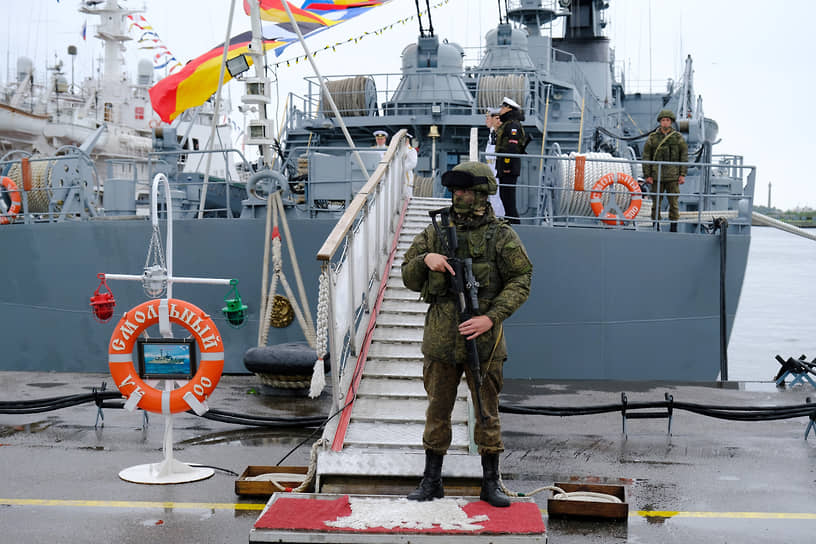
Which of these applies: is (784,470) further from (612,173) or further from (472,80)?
(472,80)

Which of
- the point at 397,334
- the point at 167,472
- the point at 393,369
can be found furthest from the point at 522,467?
the point at 167,472

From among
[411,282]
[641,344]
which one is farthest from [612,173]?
[411,282]

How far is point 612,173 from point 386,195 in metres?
4.36

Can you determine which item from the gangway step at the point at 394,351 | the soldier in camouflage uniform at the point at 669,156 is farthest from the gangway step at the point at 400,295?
the soldier in camouflage uniform at the point at 669,156

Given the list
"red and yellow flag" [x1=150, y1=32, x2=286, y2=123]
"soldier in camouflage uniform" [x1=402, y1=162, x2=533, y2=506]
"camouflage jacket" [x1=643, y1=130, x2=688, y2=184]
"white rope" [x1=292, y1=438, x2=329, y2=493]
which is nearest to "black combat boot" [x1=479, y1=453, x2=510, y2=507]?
"soldier in camouflage uniform" [x1=402, y1=162, x2=533, y2=506]

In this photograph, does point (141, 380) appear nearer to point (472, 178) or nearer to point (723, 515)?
point (472, 178)

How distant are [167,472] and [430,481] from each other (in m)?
2.20

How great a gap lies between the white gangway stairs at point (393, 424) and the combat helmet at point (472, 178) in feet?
5.96

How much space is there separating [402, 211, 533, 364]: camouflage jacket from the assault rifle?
72mm

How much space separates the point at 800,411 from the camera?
25.0 ft

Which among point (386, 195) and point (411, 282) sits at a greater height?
point (386, 195)

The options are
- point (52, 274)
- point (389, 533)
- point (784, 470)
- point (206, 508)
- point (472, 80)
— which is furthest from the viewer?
point (472, 80)

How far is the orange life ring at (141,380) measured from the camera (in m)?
6.50

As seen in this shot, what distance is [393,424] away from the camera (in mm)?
6457
